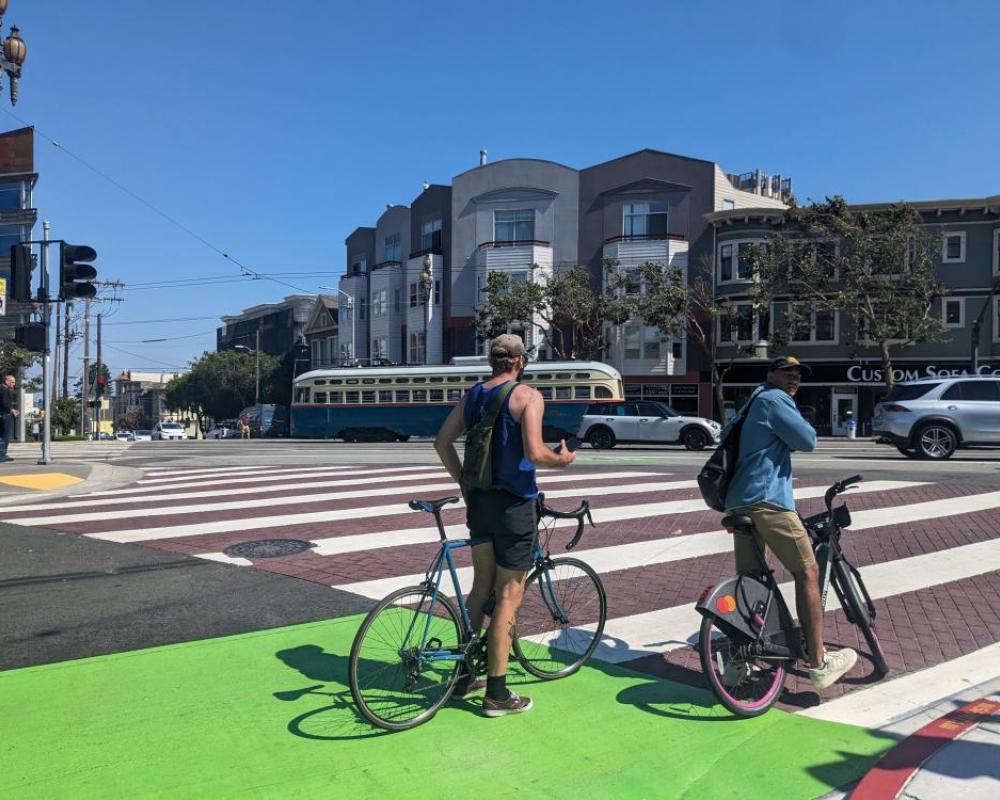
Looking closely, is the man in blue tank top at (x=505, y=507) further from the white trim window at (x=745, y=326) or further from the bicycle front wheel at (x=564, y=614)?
the white trim window at (x=745, y=326)

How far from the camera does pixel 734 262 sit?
39.7 m

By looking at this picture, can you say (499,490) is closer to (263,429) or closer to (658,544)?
(658,544)

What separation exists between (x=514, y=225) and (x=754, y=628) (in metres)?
41.2

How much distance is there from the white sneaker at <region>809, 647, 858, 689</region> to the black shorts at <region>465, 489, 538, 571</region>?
5.51 ft

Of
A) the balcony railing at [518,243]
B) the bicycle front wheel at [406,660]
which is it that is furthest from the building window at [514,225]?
the bicycle front wheel at [406,660]

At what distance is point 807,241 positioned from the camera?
37.3 metres

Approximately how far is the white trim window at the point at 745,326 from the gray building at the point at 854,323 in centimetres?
5

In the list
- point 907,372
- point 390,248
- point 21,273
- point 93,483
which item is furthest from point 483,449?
point 390,248

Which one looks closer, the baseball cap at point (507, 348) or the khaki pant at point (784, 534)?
the baseball cap at point (507, 348)

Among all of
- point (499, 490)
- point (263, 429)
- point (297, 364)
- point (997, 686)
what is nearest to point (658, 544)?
point (997, 686)

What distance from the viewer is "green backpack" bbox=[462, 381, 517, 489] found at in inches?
152

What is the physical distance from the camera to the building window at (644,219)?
136ft

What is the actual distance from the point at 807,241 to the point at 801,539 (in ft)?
119

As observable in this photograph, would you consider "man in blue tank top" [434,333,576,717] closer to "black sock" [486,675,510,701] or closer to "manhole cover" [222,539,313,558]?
"black sock" [486,675,510,701]
